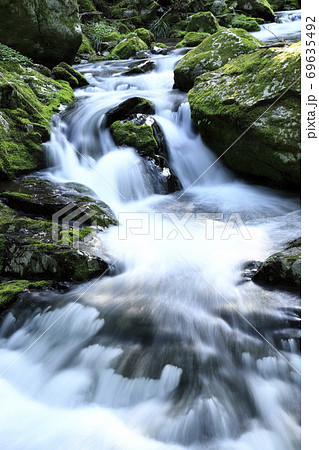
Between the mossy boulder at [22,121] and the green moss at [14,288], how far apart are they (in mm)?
2338

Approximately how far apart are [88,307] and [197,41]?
13549mm

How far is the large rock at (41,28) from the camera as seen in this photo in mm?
8016

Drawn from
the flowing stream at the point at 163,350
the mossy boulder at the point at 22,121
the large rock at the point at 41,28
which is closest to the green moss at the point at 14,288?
the flowing stream at the point at 163,350

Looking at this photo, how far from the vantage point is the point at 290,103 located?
4.68m

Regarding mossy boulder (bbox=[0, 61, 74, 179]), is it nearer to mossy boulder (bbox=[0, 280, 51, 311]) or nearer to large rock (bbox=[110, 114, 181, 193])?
large rock (bbox=[110, 114, 181, 193])

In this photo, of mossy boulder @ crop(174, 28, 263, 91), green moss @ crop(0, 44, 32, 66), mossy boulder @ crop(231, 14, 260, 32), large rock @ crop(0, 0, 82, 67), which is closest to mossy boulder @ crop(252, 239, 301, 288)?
mossy boulder @ crop(174, 28, 263, 91)

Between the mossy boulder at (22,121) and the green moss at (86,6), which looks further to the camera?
the green moss at (86,6)

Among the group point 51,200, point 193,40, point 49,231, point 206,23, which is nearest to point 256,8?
point 206,23

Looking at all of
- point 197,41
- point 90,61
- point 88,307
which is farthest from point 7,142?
point 197,41

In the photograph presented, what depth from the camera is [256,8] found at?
18.8 meters

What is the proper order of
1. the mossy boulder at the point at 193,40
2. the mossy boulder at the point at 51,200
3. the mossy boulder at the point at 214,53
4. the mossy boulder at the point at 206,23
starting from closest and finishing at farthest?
the mossy boulder at the point at 51,200 → the mossy boulder at the point at 214,53 → the mossy boulder at the point at 193,40 → the mossy boulder at the point at 206,23

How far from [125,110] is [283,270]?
196 inches

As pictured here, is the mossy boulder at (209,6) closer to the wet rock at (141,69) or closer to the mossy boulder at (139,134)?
the wet rock at (141,69)

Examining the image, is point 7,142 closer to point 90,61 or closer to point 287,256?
point 287,256
